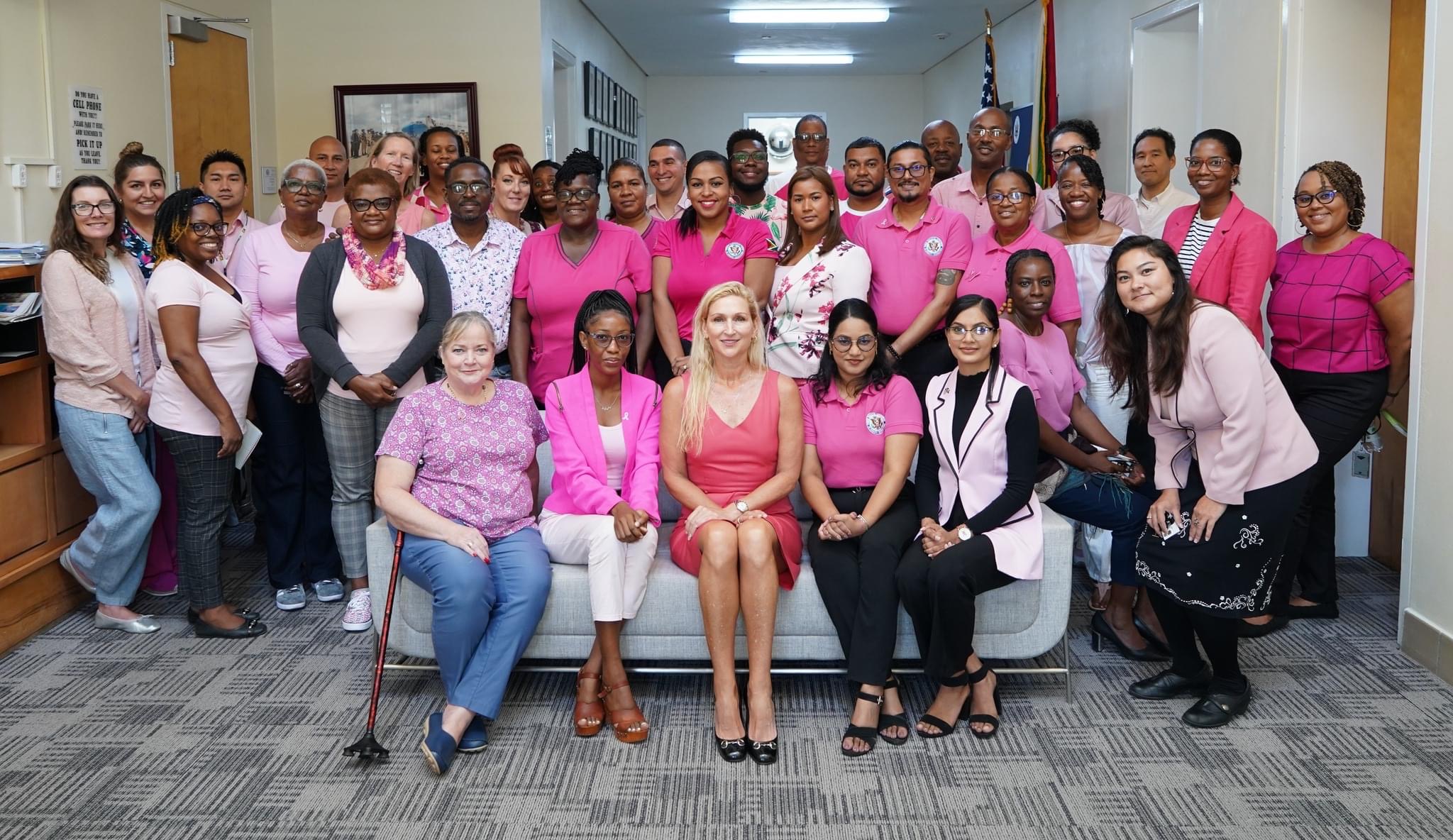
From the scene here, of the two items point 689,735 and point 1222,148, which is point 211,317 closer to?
point 689,735

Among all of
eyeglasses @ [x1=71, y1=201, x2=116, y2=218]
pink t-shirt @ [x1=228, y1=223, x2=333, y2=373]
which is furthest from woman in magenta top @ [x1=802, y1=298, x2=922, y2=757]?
eyeglasses @ [x1=71, y1=201, x2=116, y2=218]

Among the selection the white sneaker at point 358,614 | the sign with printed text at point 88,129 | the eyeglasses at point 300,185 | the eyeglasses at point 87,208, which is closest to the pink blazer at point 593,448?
the white sneaker at point 358,614

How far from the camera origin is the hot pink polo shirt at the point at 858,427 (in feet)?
11.3

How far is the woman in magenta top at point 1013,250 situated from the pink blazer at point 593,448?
3.88 feet

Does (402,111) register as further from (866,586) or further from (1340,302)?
(1340,302)

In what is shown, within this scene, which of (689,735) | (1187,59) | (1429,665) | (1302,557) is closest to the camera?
(689,735)

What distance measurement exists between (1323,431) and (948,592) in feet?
5.45

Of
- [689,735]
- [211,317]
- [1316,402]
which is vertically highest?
[211,317]

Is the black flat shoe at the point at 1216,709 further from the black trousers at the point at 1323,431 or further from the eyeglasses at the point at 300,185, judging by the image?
the eyeglasses at the point at 300,185

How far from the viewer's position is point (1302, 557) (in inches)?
166

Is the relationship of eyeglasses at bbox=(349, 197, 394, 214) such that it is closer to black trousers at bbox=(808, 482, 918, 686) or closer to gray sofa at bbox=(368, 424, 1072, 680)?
gray sofa at bbox=(368, 424, 1072, 680)

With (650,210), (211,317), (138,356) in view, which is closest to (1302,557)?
(650,210)

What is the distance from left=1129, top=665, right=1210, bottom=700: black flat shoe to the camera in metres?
3.43

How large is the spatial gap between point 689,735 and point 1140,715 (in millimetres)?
1266
